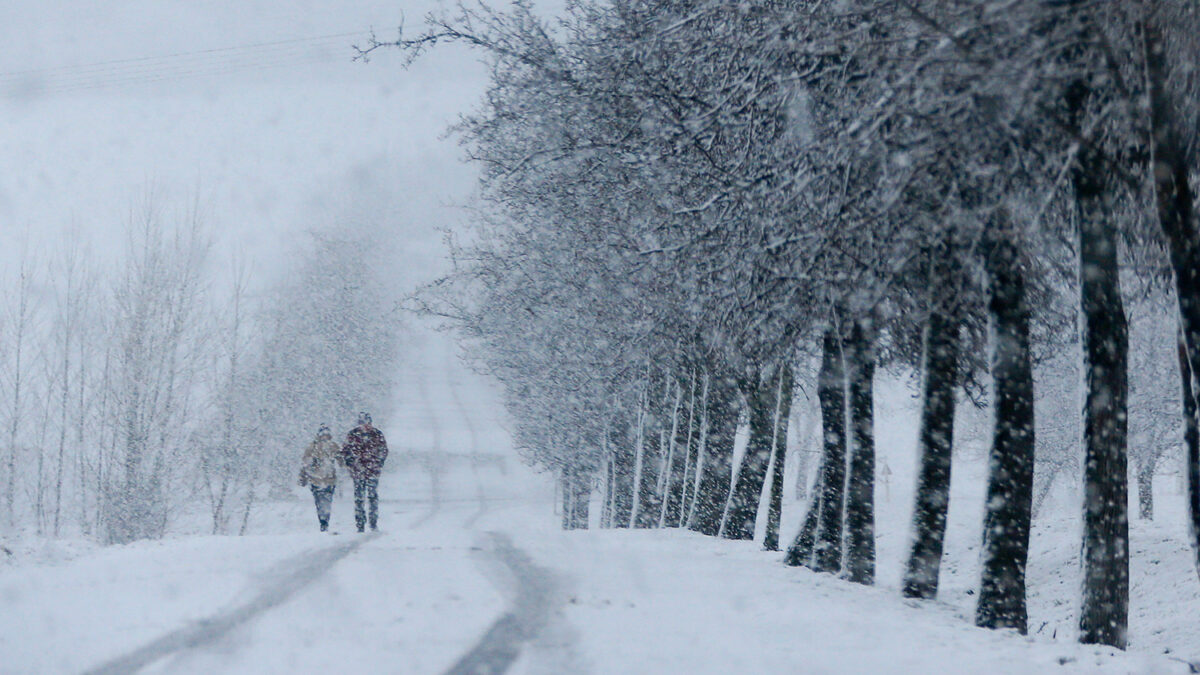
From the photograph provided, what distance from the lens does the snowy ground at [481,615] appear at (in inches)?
255

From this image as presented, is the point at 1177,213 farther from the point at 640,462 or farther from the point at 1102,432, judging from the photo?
the point at 640,462

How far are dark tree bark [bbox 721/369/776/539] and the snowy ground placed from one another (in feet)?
6.80

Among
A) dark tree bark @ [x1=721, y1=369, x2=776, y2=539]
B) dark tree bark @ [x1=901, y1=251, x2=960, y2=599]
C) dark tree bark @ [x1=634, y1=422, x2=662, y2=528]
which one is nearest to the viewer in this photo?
dark tree bark @ [x1=901, y1=251, x2=960, y2=599]

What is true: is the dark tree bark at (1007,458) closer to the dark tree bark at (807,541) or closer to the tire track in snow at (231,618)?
the dark tree bark at (807,541)

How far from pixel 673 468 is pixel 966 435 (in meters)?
31.7

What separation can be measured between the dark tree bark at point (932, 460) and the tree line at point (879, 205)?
2 centimetres

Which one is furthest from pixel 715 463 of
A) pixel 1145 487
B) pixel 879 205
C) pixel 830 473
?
pixel 1145 487

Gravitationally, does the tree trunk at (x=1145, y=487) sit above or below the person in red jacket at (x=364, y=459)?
below

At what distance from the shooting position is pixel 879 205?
8.56m

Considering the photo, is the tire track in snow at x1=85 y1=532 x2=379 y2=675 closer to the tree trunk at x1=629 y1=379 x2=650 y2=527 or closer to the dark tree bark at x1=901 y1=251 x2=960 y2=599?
the dark tree bark at x1=901 y1=251 x2=960 y2=599

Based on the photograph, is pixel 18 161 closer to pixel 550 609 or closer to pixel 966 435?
pixel 966 435

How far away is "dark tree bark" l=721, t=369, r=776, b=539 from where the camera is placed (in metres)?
17.4

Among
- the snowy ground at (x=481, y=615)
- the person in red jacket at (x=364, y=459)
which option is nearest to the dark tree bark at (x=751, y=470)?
the snowy ground at (x=481, y=615)

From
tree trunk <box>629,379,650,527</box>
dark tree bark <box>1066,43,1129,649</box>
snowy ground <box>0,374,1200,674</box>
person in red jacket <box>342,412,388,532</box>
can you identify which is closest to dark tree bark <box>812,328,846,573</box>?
snowy ground <box>0,374,1200,674</box>
